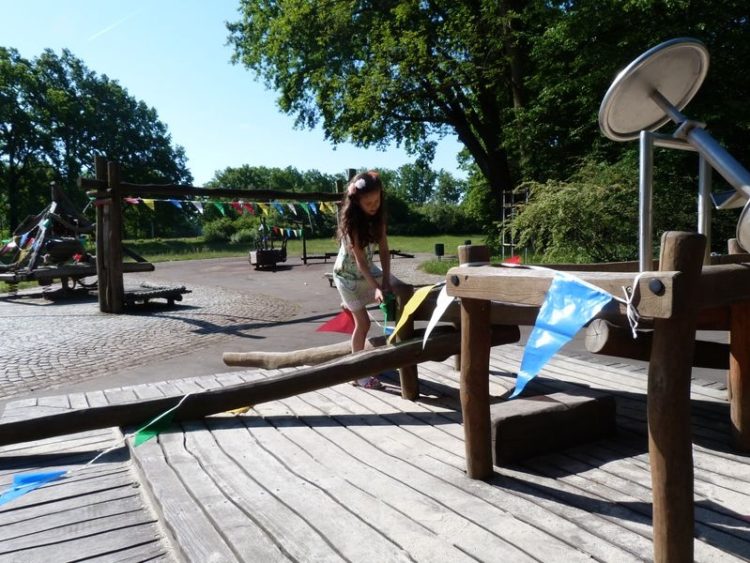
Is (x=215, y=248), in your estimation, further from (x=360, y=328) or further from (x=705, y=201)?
(x=705, y=201)

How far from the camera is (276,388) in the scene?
353 cm

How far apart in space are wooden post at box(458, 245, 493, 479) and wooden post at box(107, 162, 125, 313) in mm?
9253

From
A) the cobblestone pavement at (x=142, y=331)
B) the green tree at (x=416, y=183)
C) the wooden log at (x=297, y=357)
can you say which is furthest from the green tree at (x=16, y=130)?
the green tree at (x=416, y=183)

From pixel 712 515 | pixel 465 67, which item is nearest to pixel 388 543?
pixel 712 515

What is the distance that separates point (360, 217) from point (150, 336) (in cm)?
524

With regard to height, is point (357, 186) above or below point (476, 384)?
above

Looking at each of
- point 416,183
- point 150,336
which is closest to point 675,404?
point 150,336

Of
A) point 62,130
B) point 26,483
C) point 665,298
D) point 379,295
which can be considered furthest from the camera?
point 62,130

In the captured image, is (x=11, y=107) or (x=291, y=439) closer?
(x=291, y=439)

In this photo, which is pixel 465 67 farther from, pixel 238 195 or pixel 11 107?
pixel 11 107

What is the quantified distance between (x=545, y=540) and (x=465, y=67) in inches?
790

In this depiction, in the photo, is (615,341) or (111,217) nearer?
(615,341)

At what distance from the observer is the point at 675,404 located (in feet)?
5.67

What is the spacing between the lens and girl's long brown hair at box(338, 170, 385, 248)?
13.5 feet
